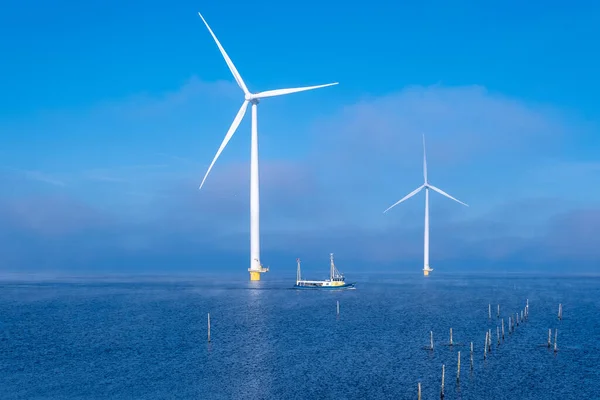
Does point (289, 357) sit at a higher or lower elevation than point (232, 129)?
lower

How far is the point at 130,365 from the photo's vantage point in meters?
88.8

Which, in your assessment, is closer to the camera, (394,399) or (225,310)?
(394,399)

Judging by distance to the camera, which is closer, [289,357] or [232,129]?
[289,357]

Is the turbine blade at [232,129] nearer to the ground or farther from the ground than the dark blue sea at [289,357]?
farther from the ground

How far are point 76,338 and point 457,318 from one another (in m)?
88.3

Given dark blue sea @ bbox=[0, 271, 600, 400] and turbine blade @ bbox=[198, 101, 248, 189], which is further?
turbine blade @ bbox=[198, 101, 248, 189]

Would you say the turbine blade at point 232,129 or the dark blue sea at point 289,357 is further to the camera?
the turbine blade at point 232,129

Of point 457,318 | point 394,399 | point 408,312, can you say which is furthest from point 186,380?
point 408,312

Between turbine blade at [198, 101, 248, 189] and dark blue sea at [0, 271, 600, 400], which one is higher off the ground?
turbine blade at [198, 101, 248, 189]

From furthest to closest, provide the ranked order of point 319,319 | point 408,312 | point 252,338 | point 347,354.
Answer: point 408,312 < point 319,319 < point 252,338 < point 347,354

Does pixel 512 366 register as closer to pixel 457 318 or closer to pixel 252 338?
pixel 252 338

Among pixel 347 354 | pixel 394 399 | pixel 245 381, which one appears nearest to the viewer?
pixel 394 399

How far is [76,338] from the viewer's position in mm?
118688

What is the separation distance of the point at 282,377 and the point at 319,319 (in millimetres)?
71490
